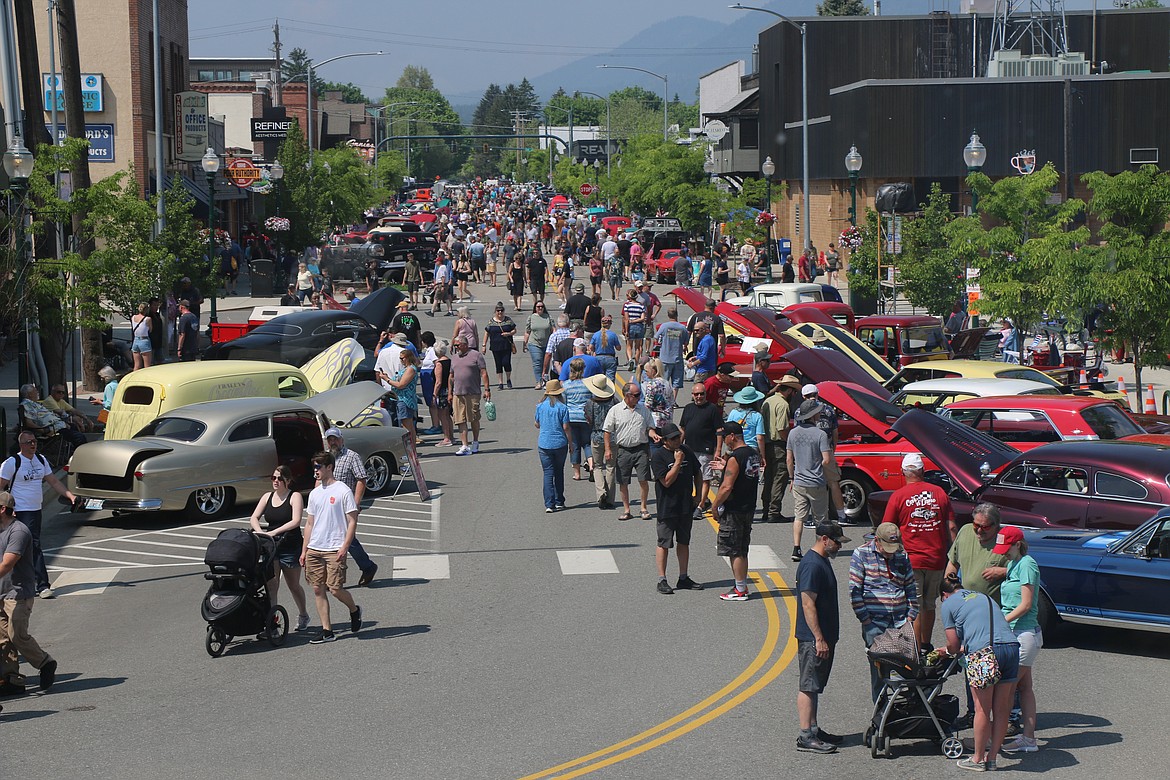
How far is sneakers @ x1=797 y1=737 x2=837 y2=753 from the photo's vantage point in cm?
980

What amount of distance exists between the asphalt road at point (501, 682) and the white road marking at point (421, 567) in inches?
1.7

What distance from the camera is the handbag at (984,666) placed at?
929cm

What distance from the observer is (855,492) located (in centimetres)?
1798

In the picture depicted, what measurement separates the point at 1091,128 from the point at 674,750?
2073 inches

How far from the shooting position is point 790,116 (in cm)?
7319

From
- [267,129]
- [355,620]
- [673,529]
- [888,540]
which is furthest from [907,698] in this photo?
[267,129]

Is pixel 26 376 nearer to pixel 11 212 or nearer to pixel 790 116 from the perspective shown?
pixel 11 212

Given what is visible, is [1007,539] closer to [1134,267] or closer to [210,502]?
[210,502]

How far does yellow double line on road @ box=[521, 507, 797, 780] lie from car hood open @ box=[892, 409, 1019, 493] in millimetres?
2143

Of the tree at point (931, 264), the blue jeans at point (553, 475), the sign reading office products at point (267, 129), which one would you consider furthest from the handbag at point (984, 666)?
the sign reading office products at point (267, 129)

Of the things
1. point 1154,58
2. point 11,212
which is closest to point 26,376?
point 11,212

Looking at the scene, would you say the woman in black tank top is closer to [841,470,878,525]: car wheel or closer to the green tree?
[841,470,878,525]: car wheel

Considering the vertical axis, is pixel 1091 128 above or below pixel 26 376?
above

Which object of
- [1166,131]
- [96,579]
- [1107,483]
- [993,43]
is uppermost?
[993,43]
